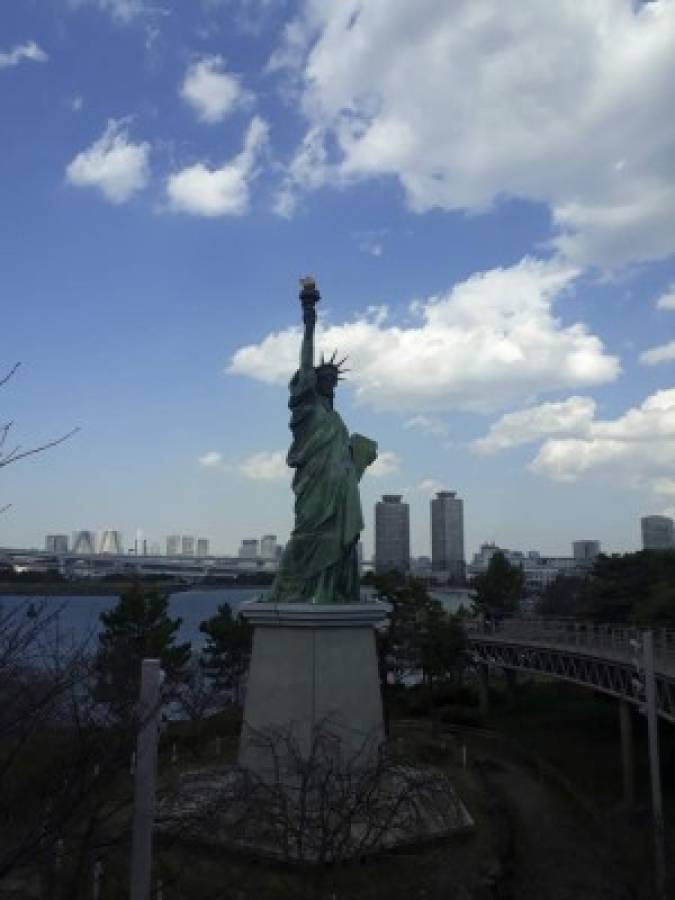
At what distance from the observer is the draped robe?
1952 cm

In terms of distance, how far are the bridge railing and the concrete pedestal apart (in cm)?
705

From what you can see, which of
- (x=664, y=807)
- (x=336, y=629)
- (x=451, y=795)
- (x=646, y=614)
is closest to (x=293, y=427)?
(x=336, y=629)

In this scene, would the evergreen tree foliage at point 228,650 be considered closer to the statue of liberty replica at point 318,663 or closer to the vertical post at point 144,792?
the statue of liberty replica at point 318,663

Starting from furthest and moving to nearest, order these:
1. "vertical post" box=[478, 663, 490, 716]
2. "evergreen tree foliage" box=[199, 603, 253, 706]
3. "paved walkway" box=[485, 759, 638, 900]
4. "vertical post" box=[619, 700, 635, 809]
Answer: "vertical post" box=[478, 663, 490, 716], "evergreen tree foliage" box=[199, 603, 253, 706], "vertical post" box=[619, 700, 635, 809], "paved walkway" box=[485, 759, 638, 900]

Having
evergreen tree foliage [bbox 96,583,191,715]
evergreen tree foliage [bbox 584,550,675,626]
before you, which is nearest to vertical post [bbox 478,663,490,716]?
evergreen tree foliage [bbox 584,550,675,626]

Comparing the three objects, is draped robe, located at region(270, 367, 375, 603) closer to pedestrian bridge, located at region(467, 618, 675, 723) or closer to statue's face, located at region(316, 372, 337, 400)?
statue's face, located at region(316, 372, 337, 400)

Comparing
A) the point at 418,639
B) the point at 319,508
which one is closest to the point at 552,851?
the point at 319,508

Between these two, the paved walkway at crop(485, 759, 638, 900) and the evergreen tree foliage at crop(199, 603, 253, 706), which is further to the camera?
the evergreen tree foliage at crop(199, 603, 253, 706)

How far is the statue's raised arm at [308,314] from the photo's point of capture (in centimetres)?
2038

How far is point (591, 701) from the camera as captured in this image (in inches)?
1401

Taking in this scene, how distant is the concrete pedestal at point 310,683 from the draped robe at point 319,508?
1.25 metres

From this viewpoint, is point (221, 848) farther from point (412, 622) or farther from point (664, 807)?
point (412, 622)

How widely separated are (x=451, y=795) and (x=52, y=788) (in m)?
12.7

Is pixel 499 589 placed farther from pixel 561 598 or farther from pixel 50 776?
pixel 561 598
